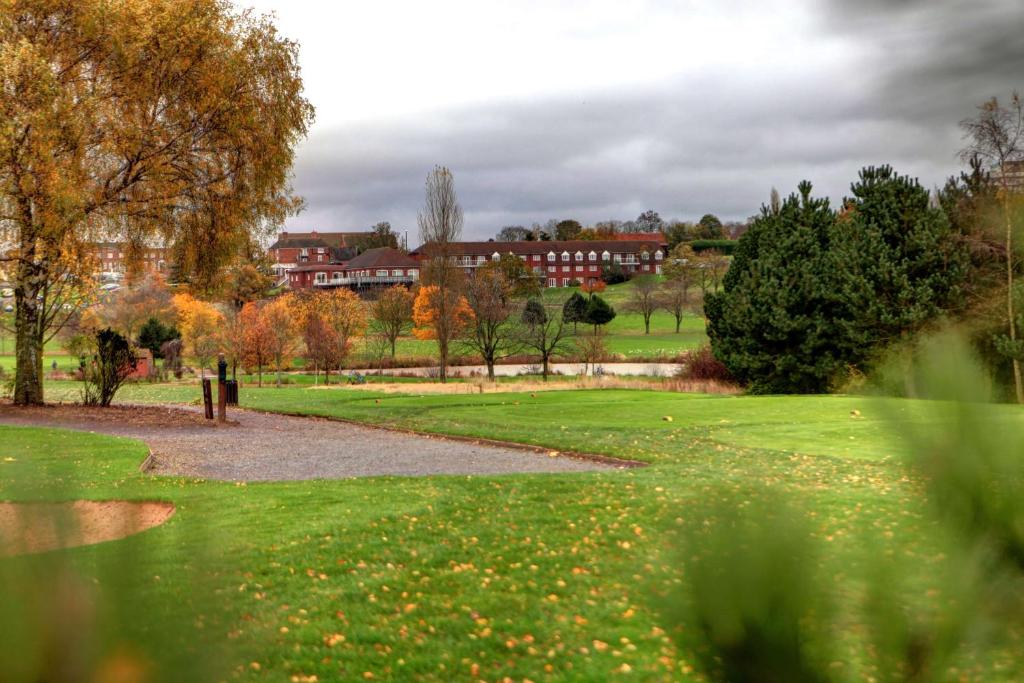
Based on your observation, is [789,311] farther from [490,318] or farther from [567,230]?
[567,230]

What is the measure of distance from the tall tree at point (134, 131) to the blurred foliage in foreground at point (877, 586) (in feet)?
71.2

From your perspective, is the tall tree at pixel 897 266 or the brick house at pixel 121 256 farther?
the tall tree at pixel 897 266

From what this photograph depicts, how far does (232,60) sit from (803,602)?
24.2 metres

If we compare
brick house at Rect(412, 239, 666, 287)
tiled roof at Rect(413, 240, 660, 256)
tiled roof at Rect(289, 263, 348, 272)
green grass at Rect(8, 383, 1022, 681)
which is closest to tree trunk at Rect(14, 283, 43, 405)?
green grass at Rect(8, 383, 1022, 681)

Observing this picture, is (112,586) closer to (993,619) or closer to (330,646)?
(993,619)

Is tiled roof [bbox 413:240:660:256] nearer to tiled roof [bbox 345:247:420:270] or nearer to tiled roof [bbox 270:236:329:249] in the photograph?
tiled roof [bbox 345:247:420:270]

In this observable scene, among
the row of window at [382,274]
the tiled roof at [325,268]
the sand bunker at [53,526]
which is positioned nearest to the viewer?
the sand bunker at [53,526]

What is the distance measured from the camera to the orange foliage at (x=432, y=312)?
1927 inches

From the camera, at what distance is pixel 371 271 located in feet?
394

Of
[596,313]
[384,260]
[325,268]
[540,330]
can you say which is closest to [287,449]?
[540,330]

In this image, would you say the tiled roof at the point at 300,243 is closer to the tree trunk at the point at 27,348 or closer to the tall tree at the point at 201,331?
the tall tree at the point at 201,331

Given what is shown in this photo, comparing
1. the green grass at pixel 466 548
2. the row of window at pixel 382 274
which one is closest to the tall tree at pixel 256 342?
the green grass at pixel 466 548

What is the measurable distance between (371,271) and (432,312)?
6866 cm

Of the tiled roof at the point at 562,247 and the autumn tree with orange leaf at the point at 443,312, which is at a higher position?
the tiled roof at the point at 562,247
